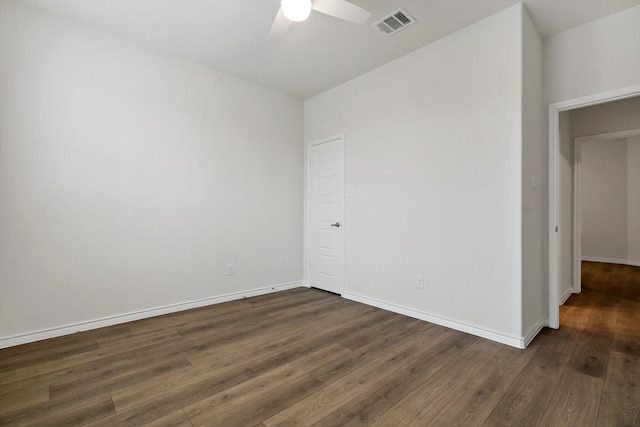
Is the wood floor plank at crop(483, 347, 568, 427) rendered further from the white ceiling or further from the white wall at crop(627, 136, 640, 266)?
the white wall at crop(627, 136, 640, 266)

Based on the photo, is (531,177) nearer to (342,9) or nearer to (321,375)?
(342,9)

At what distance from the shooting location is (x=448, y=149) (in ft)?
9.62

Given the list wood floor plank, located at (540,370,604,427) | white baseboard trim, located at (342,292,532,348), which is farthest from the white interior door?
wood floor plank, located at (540,370,604,427)

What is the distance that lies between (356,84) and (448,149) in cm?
162

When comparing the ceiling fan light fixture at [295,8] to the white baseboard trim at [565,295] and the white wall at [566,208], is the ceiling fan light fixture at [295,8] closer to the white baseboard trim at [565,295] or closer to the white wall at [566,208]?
the white wall at [566,208]

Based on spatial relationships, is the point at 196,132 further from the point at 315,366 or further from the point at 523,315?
the point at 523,315

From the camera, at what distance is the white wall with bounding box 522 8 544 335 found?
2.51 m

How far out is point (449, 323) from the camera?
2.89 metres

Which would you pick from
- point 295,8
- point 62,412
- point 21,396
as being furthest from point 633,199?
point 21,396

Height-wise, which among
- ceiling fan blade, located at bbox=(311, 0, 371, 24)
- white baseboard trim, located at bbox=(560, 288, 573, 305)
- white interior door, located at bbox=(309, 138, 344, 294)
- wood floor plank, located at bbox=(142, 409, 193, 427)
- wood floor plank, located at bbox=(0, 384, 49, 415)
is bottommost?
wood floor plank, located at bbox=(0, 384, 49, 415)

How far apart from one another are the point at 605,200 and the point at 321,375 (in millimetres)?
7957

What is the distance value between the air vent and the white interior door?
1.50m

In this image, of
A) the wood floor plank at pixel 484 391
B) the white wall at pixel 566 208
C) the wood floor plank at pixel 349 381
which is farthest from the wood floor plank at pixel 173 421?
the white wall at pixel 566 208

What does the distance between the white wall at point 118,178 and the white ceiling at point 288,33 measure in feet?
0.94
